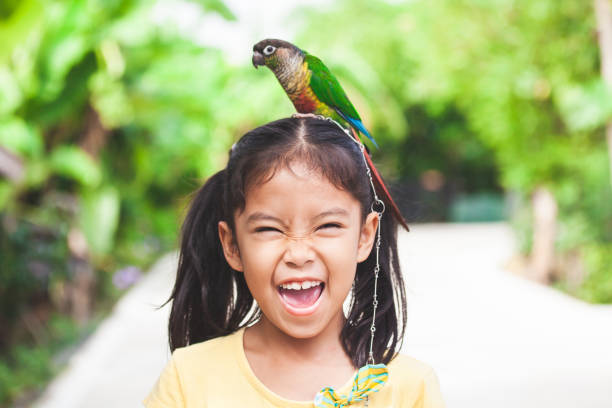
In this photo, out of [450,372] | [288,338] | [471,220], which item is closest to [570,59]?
[450,372]

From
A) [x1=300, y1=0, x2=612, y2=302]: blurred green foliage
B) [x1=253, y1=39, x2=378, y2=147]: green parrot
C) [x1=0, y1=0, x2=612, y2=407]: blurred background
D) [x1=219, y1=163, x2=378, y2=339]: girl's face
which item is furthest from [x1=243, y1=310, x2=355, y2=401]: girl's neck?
[x1=300, y1=0, x2=612, y2=302]: blurred green foliage

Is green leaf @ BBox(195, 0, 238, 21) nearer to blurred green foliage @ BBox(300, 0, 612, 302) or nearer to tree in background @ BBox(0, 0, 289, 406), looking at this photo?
tree in background @ BBox(0, 0, 289, 406)

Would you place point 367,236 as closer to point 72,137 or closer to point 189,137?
point 72,137

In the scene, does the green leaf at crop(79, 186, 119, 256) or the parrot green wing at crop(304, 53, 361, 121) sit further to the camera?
the green leaf at crop(79, 186, 119, 256)

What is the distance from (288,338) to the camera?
63.1 inches

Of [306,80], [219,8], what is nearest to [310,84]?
[306,80]

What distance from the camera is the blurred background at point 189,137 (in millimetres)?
6371

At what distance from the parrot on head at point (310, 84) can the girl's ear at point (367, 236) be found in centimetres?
6

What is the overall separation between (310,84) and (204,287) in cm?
61

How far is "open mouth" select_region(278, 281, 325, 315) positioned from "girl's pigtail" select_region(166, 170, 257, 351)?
37 centimetres

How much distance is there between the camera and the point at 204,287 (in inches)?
73.2

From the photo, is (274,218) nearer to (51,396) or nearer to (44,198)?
(51,396)

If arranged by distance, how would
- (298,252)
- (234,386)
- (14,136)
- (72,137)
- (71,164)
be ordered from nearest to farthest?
(298,252)
(234,386)
(14,136)
(71,164)
(72,137)

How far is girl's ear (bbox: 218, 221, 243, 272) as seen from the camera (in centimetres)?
161
